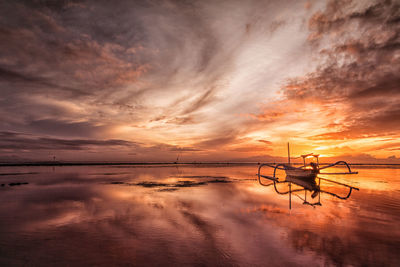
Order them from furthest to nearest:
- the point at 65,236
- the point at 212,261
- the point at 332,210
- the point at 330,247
Result: the point at 332,210 → the point at 65,236 → the point at 330,247 → the point at 212,261

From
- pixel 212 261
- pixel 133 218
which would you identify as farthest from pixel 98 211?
pixel 212 261

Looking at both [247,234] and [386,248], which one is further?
[247,234]

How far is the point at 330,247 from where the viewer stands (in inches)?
346

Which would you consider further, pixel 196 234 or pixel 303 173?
pixel 303 173

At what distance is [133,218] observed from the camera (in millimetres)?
12922

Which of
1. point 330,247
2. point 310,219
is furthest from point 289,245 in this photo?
point 310,219

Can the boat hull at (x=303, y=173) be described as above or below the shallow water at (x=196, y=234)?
above

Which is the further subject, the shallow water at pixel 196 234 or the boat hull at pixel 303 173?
the boat hull at pixel 303 173

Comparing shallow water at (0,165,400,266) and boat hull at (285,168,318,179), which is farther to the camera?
boat hull at (285,168,318,179)

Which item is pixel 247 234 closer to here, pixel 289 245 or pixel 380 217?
pixel 289 245

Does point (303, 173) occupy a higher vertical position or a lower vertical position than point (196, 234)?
higher

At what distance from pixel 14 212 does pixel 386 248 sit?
23154mm

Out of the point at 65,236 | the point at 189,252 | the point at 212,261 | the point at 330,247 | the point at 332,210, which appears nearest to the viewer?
the point at 212,261

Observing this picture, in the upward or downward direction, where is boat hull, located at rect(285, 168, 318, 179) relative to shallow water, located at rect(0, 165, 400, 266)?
upward
